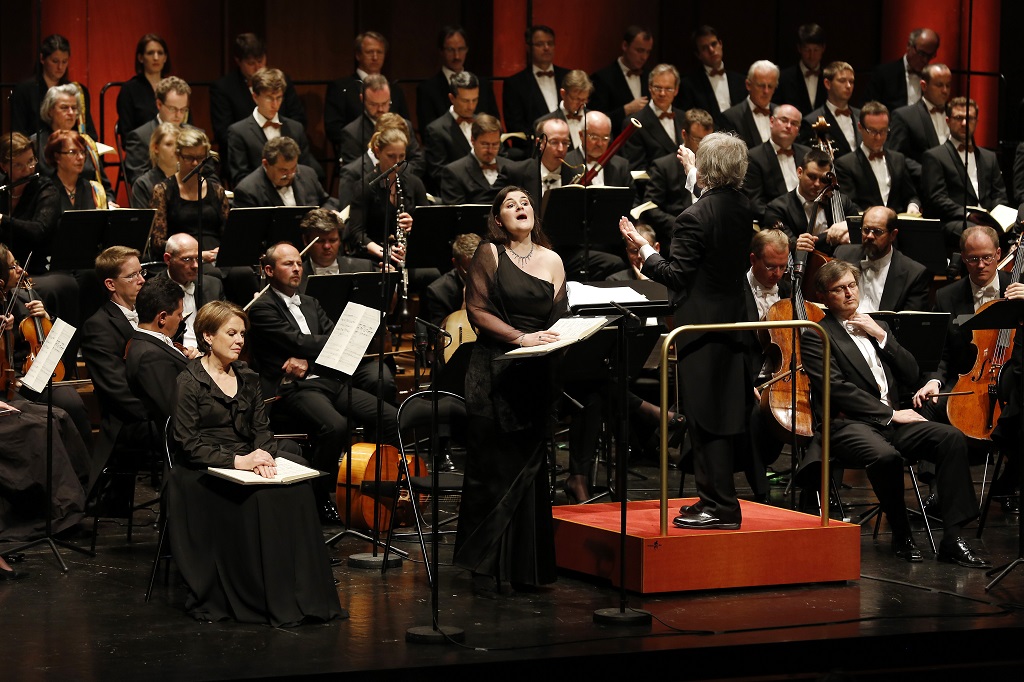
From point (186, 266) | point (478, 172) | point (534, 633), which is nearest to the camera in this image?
point (534, 633)

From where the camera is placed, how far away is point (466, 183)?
8.15m

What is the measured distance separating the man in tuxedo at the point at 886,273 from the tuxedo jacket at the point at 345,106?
313 centimetres

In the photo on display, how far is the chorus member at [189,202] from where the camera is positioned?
7352mm

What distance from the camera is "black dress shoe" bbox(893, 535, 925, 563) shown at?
5.61m

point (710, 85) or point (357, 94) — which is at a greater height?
point (710, 85)

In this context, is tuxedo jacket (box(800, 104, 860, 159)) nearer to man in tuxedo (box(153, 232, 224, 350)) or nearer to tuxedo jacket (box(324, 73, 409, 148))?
tuxedo jacket (box(324, 73, 409, 148))

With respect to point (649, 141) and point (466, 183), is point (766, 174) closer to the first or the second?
point (649, 141)

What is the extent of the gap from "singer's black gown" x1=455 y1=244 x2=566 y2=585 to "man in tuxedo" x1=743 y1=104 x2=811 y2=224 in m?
3.58

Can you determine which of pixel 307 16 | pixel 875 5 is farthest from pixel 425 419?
pixel 875 5

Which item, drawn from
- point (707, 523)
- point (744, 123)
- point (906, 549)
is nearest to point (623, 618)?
point (707, 523)

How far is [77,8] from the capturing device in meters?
9.95

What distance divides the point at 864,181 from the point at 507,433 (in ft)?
14.3

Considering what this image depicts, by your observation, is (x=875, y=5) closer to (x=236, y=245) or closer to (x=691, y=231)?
(x=236, y=245)

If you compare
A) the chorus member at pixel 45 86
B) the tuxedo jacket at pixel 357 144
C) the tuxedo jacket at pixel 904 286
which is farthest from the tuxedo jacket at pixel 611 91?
the chorus member at pixel 45 86
